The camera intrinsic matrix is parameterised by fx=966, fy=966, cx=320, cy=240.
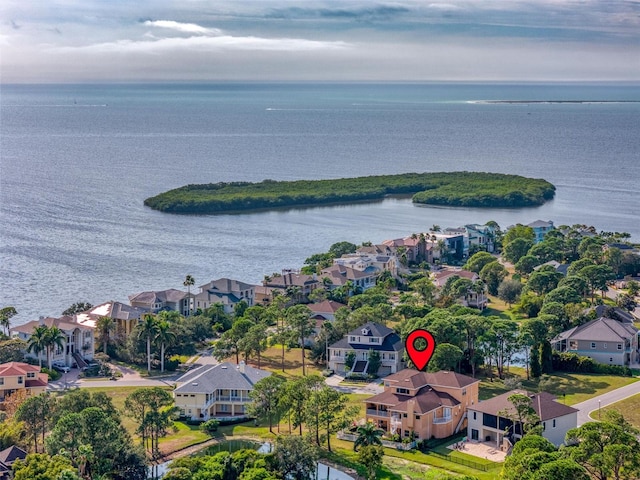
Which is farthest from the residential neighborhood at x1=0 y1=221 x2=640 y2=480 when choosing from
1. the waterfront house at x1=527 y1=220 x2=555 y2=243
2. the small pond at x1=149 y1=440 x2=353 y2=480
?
the waterfront house at x1=527 y1=220 x2=555 y2=243

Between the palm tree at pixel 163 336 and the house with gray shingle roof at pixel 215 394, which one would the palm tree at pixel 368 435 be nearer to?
the house with gray shingle roof at pixel 215 394

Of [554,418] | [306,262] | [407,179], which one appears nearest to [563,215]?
[407,179]

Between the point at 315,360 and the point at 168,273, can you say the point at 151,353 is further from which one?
the point at 168,273

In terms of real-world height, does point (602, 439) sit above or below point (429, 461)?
above

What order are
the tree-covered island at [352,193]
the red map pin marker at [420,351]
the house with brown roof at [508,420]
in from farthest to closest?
1. the tree-covered island at [352,193]
2. the red map pin marker at [420,351]
3. the house with brown roof at [508,420]

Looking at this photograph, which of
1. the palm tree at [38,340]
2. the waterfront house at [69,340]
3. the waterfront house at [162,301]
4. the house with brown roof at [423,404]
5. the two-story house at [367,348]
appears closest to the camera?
the house with brown roof at [423,404]

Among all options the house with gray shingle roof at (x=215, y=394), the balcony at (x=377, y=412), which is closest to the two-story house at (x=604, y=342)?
the balcony at (x=377, y=412)

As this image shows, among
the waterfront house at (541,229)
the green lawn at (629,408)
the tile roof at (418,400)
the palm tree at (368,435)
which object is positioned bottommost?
the green lawn at (629,408)
